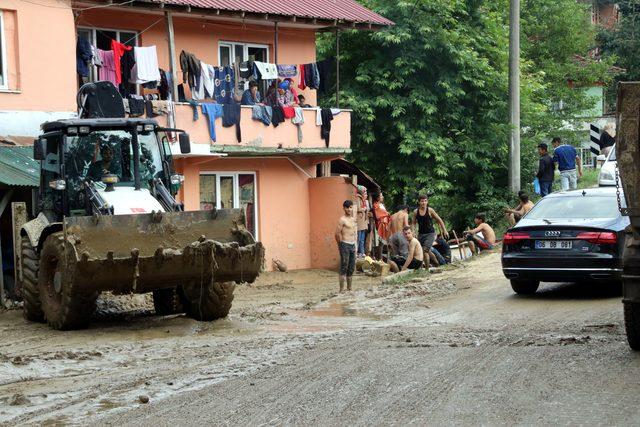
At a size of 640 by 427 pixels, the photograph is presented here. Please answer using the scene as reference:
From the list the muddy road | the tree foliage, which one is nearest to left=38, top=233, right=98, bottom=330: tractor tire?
the muddy road

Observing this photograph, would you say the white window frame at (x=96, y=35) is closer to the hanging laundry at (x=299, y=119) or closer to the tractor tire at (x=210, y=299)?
the hanging laundry at (x=299, y=119)

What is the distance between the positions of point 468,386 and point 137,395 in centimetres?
291

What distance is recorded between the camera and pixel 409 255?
2131cm

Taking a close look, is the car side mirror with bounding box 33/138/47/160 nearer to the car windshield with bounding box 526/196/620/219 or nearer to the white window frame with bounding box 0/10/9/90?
the white window frame with bounding box 0/10/9/90

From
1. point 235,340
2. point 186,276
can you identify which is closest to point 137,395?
point 235,340

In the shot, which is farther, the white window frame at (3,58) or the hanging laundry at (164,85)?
the hanging laundry at (164,85)

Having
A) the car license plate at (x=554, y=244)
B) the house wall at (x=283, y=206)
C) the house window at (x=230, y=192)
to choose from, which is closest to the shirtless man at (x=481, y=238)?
the house wall at (x=283, y=206)

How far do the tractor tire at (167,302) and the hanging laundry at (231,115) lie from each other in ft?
28.0

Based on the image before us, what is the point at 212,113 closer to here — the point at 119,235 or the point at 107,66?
the point at 107,66

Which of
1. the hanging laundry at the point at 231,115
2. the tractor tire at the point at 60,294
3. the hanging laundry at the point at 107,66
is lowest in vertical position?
the tractor tire at the point at 60,294

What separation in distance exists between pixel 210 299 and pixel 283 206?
38.7ft

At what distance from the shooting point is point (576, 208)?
16281 mm

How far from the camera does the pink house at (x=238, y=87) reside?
2059cm

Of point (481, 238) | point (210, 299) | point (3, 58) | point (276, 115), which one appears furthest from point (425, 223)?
point (3, 58)
